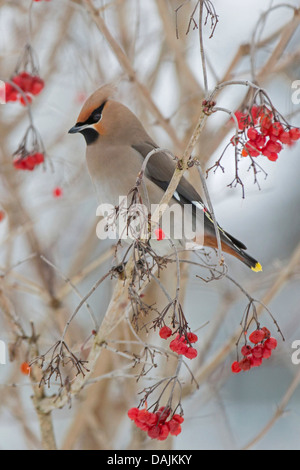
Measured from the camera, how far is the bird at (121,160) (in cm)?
191

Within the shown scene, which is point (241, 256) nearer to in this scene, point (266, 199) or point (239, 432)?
point (239, 432)

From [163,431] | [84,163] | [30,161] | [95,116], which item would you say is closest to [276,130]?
[163,431]

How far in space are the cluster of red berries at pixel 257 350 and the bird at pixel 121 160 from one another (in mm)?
606

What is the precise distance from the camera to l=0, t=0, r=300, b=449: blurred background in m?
2.08

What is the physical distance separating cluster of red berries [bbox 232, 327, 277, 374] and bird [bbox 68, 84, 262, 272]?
0.61 meters

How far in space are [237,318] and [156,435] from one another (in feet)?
5.65

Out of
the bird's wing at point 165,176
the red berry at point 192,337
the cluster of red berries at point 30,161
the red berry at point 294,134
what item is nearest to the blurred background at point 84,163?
the bird's wing at point 165,176

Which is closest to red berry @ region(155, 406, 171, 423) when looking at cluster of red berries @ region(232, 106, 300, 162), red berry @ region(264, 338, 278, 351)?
red berry @ region(264, 338, 278, 351)

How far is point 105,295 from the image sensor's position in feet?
9.80

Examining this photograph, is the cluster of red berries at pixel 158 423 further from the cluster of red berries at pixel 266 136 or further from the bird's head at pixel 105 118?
the bird's head at pixel 105 118

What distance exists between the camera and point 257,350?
4.26 ft

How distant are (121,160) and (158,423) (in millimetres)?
1001

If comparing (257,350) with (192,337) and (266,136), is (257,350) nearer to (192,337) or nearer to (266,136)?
(192,337)
